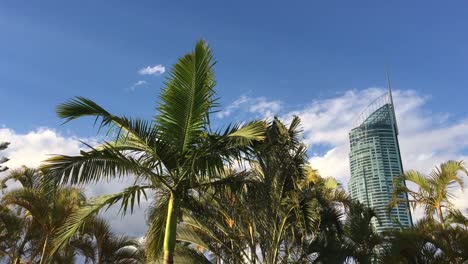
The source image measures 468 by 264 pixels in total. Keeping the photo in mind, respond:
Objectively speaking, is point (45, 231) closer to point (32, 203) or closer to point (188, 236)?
point (32, 203)

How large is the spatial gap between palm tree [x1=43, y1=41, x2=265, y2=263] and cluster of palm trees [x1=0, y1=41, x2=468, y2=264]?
0.02 metres

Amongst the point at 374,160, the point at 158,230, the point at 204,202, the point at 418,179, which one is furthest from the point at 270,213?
the point at 374,160

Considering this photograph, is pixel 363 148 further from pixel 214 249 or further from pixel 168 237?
pixel 168 237

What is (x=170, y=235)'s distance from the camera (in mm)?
6914

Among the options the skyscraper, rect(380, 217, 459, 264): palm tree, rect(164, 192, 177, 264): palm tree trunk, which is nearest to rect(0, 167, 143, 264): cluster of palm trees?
rect(164, 192, 177, 264): palm tree trunk

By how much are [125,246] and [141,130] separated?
10.4 m

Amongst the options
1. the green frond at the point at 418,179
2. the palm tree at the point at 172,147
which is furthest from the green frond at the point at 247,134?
the green frond at the point at 418,179

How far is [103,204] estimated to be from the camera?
291 inches

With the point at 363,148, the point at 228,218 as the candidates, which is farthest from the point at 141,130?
the point at 363,148

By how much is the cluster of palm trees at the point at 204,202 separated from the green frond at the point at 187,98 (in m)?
0.02

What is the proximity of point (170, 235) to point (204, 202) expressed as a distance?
323cm

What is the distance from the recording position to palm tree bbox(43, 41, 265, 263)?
22.9 feet

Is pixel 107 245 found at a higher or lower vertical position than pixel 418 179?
lower

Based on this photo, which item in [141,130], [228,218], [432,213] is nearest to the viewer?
[141,130]
